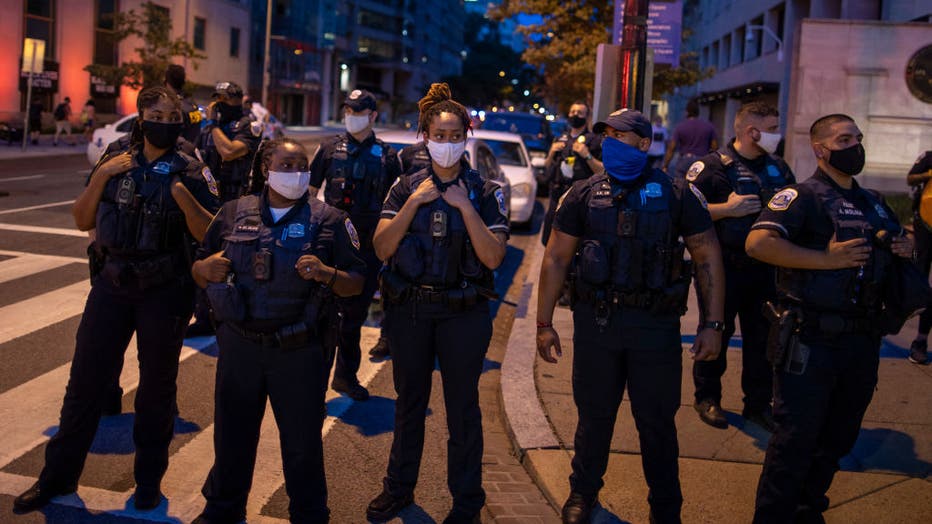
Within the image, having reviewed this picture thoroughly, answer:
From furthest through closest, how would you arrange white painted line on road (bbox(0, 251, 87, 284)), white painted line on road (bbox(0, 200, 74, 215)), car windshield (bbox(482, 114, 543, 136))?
car windshield (bbox(482, 114, 543, 136))
white painted line on road (bbox(0, 200, 74, 215))
white painted line on road (bbox(0, 251, 87, 284))

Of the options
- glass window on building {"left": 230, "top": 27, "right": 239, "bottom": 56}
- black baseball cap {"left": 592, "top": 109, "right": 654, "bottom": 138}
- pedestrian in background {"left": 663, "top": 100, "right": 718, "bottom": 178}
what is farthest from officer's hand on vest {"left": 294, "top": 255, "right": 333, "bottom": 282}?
glass window on building {"left": 230, "top": 27, "right": 239, "bottom": 56}

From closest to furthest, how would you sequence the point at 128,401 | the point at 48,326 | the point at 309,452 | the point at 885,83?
the point at 309,452, the point at 128,401, the point at 48,326, the point at 885,83

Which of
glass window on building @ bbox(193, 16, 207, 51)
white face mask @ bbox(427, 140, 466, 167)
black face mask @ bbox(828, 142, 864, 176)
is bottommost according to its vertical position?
white face mask @ bbox(427, 140, 466, 167)

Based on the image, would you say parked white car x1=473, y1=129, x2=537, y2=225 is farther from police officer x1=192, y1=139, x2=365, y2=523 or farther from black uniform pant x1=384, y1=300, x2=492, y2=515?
police officer x1=192, y1=139, x2=365, y2=523

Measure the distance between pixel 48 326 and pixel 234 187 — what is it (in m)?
1.94

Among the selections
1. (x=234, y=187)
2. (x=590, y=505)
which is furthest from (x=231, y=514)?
(x=234, y=187)

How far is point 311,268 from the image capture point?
392 cm

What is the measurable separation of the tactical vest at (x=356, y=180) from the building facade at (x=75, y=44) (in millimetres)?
31583

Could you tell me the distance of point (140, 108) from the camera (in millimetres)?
4676

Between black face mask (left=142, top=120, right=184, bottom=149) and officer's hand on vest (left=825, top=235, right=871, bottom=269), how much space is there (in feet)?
10.4

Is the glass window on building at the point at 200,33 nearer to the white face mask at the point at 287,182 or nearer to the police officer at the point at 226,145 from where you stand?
the police officer at the point at 226,145

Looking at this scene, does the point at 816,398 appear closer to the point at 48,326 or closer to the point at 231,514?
the point at 231,514

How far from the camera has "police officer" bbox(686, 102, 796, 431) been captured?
6.03 metres

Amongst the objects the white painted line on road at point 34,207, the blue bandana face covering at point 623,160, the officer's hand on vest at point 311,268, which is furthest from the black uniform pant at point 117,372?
the white painted line on road at point 34,207
